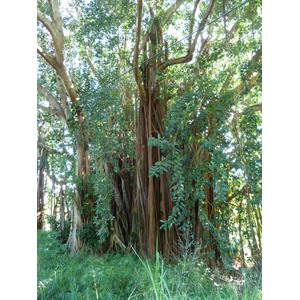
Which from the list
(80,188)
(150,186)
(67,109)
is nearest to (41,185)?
(80,188)

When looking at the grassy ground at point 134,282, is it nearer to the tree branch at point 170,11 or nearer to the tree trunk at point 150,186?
the tree trunk at point 150,186

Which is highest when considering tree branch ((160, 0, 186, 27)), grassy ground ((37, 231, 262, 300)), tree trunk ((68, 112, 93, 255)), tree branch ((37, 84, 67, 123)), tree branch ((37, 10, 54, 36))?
tree branch ((160, 0, 186, 27))

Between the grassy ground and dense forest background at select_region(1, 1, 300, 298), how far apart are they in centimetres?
27

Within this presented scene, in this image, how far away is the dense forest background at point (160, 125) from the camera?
2.49 metres

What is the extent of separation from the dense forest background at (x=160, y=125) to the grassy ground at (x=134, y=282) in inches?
10.7

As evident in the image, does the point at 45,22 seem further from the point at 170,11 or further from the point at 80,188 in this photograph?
the point at 80,188

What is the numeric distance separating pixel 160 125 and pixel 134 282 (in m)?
1.51

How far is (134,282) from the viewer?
2051mm

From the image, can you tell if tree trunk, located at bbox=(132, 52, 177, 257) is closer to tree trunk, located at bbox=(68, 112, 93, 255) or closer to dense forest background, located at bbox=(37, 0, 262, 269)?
dense forest background, located at bbox=(37, 0, 262, 269)

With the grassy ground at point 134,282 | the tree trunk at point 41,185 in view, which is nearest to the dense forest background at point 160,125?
the grassy ground at point 134,282

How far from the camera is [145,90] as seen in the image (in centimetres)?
314

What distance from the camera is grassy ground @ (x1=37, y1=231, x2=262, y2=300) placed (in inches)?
69.7

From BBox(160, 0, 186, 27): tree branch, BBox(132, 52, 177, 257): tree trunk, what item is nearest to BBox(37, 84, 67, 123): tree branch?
BBox(132, 52, 177, 257): tree trunk
